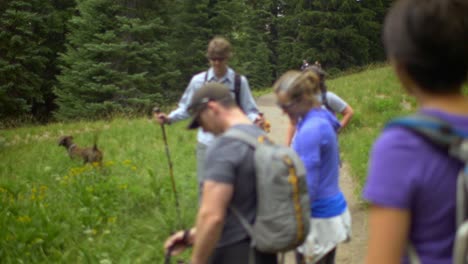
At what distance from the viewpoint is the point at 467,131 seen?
144 centimetres

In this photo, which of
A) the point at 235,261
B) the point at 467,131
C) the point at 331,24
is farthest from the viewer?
the point at 331,24

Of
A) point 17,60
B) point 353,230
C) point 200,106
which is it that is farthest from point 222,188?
point 17,60

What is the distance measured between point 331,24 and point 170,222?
94.3 feet

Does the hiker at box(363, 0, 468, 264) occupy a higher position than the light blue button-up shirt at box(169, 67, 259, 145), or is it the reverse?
the hiker at box(363, 0, 468, 264)

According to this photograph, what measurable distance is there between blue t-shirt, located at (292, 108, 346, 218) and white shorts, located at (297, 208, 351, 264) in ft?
0.17

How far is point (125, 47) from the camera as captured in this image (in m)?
18.9

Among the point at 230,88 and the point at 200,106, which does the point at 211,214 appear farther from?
the point at 230,88

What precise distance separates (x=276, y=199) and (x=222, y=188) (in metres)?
0.30

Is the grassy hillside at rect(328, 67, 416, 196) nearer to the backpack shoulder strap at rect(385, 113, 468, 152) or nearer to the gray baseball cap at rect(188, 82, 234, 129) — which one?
the gray baseball cap at rect(188, 82, 234, 129)

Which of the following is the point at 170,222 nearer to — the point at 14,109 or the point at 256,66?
the point at 14,109

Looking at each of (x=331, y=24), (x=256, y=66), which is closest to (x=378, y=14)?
(x=331, y=24)

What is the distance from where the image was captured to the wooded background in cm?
1888

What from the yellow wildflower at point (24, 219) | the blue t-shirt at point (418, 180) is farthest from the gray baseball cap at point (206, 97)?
the yellow wildflower at point (24, 219)

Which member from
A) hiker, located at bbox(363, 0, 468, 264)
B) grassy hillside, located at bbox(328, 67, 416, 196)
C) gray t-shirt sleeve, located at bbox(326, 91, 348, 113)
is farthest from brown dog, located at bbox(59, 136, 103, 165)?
hiker, located at bbox(363, 0, 468, 264)
